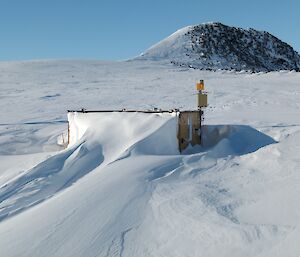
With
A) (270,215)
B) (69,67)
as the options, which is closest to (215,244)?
(270,215)

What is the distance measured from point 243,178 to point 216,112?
636 centimetres

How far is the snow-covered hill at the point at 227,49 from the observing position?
47.8m

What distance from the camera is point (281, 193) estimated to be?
16.8 feet

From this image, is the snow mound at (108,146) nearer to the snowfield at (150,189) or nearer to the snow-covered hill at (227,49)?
the snowfield at (150,189)

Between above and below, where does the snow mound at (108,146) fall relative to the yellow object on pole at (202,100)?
below

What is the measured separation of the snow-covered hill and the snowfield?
34748 mm

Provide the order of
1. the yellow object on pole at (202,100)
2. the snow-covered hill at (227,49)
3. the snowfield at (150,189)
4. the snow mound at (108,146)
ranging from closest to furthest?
the snowfield at (150,189)
the snow mound at (108,146)
the yellow object on pole at (202,100)
the snow-covered hill at (227,49)

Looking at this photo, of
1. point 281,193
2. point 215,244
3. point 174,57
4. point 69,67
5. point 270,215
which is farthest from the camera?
point 174,57

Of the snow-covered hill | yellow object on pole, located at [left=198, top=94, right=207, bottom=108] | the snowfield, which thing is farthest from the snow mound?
the snow-covered hill

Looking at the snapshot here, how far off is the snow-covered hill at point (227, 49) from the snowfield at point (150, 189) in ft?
114

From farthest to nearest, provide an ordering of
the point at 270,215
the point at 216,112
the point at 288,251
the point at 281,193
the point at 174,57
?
the point at 174,57, the point at 216,112, the point at 281,193, the point at 270,215, the point at 288,251

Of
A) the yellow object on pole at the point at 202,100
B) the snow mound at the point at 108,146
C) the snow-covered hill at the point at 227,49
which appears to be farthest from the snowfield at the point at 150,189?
the snow-covered hill at the point at 227,49

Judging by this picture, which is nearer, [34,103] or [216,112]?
[216,112]

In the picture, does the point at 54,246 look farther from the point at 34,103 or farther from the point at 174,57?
the point at 174,57
